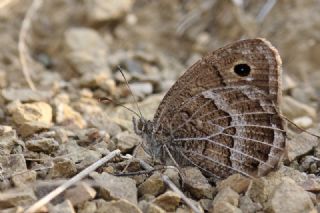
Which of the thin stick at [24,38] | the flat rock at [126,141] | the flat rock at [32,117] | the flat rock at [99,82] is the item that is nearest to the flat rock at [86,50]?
the flat rock at [99,82]

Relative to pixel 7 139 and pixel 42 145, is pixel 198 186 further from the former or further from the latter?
pixel 7 139

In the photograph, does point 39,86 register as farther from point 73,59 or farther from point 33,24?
point 33,24

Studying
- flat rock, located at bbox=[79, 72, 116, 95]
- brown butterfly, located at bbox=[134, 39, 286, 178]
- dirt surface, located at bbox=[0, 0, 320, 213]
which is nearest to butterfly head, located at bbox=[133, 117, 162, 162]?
brown butterfly, located at bbox=[134, 39, 286, 178]

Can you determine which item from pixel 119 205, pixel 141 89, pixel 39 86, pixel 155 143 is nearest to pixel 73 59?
pixel 39 86

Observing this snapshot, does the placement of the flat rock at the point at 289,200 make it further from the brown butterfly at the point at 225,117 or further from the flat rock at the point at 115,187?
the flat rock at the point at 115,187

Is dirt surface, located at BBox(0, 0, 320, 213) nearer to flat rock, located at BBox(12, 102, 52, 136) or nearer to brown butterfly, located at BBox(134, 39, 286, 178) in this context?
flat rock, located at BBox(12, 102, 52, 136)

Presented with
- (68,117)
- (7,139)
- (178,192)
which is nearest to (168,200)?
(178,192)
